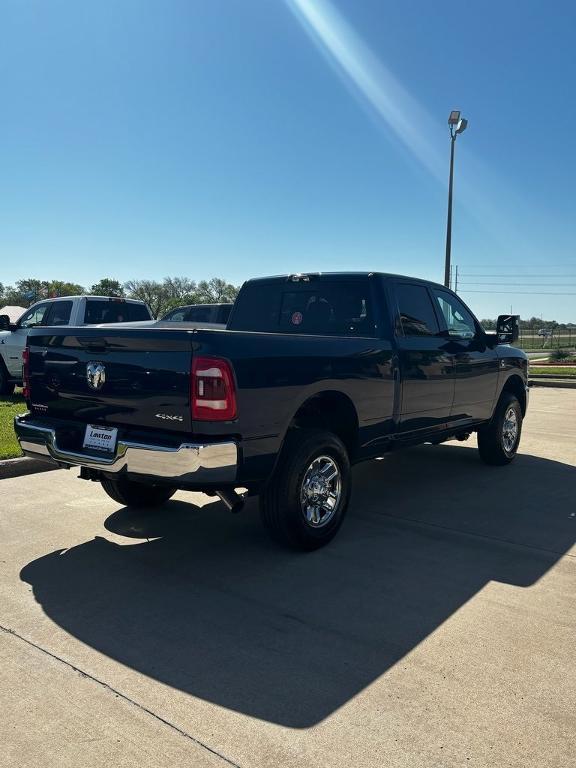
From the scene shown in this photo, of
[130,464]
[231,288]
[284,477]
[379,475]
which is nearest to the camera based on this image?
[130,464]

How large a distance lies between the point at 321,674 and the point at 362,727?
420 mm

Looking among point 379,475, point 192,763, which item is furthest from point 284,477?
point 379,475

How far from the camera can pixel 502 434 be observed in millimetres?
7418

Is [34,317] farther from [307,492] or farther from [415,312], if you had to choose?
[307,492]

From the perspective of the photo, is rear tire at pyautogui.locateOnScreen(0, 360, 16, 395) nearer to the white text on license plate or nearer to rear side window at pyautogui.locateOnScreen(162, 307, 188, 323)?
rear side window at pyautogui.locateOnScreen(162, 307, 188, 323)

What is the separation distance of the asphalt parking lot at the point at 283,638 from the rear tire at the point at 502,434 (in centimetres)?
170

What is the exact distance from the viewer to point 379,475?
6.93m

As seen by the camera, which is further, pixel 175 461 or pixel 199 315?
pixel 199 315

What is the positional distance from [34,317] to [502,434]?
9.61 meters

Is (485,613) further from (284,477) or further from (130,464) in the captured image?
(130,464)

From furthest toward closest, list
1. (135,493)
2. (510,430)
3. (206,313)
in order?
(206,313)
(510,430)
(135,493)

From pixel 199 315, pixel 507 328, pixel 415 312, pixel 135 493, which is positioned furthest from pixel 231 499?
pixel 199 315

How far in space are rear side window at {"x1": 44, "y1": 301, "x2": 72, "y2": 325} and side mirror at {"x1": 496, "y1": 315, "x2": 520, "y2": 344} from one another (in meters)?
7.87

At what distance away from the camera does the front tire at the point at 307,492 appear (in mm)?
4230
